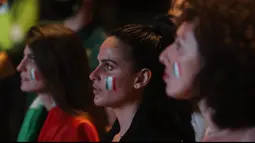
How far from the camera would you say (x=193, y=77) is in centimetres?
98

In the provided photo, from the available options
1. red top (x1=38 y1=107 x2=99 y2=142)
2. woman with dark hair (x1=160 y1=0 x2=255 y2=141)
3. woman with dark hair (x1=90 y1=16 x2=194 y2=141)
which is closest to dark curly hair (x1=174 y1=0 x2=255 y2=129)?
woman with dark hair (x1=160 y1=0 x2=255 y2=141)

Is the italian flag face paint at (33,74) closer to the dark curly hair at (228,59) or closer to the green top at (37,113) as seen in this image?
the green top at (37,113)

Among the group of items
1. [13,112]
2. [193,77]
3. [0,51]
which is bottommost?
[13,112]

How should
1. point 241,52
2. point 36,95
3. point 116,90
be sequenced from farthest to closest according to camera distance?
point 36,95, point 116,90, point 241,52

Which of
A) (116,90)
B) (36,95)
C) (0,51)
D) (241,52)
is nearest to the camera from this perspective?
(241,52)

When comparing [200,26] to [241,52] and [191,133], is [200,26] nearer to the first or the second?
[241,52]

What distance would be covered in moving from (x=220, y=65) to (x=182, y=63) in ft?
0.24

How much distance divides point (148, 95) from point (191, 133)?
0.44 ft

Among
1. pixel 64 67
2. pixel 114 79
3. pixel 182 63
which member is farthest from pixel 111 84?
pixel 182 63

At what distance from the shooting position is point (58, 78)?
4.09 ft

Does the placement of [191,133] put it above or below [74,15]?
below

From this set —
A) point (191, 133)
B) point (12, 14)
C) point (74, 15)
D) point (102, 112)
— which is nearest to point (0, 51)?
point (12, 14)

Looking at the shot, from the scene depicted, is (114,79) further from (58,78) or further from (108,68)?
(58,78)

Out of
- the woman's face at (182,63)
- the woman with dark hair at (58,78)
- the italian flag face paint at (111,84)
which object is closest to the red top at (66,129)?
the woman with dark hair at (58,78)
